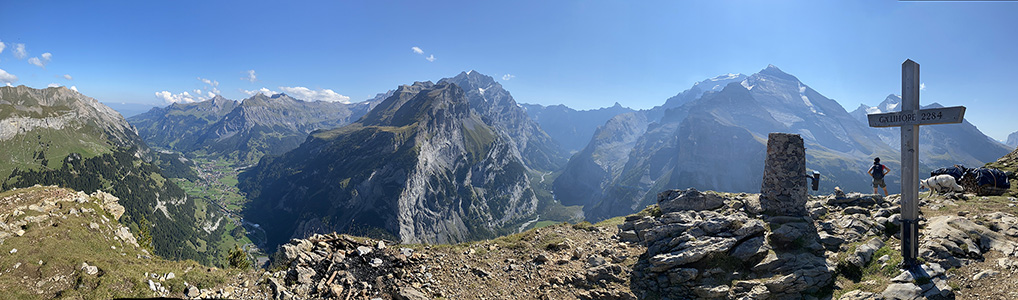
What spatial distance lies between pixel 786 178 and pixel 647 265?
905 cm

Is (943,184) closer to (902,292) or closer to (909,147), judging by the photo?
(909,147)

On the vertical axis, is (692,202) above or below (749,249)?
above

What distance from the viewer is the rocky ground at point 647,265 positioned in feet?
39.3

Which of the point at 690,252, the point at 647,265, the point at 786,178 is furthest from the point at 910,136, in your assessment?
the point at 647,265

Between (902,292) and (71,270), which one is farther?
(71,270)

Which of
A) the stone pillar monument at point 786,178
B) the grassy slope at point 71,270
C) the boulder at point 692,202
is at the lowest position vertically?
the grassy slope at point 71,270

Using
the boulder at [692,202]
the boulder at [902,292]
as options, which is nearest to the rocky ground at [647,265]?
the boulder at [902,292]

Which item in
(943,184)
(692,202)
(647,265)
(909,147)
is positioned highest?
(909,147)

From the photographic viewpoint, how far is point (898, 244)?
1348 centimetres

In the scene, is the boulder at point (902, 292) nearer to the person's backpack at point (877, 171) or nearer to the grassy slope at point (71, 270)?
the person's backpack at point (877, 171)

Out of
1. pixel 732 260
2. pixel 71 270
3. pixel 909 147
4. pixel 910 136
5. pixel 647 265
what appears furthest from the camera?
pixel 647 265

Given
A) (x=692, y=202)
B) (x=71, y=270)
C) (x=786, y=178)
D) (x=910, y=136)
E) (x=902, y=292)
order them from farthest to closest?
(x=692, y=202) < (x=786, y=178) < (x=71, y=270) < (x=910, y=136) < (x=902, y=292)

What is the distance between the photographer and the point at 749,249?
47.9 feet

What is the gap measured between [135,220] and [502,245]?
255934mm
